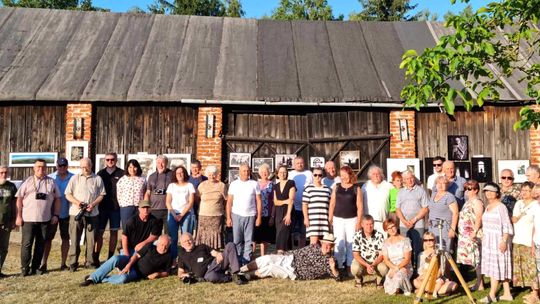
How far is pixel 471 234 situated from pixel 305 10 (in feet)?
82.1

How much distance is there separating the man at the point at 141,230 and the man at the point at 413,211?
3.53 m

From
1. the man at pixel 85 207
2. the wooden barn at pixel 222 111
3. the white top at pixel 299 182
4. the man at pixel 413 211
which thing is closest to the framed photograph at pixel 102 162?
the wooden barn at pixel 222 111

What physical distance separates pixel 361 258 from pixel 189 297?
234cm

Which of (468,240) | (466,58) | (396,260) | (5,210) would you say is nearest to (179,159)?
(5,210)

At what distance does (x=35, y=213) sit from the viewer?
691 centimetres

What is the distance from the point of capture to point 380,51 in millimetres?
12188

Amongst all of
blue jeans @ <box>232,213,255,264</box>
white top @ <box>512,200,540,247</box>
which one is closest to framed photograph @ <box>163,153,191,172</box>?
blue jeans @ <box>232,213,255,264</box>

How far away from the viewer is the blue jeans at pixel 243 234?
695 centimetres

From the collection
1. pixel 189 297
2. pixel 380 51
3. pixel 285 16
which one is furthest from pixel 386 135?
pixel 285 16

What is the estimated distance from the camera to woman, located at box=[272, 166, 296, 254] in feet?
23.6

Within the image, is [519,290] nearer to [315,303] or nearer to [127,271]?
[315,303]

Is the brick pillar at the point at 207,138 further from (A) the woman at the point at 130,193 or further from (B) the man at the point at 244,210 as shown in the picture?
(B) the man at the point at 244,210

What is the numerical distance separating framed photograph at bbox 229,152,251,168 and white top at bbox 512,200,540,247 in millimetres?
5961

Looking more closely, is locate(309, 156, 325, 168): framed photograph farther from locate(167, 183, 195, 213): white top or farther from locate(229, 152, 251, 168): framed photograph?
locate(167, 183, 195, 213): white top
